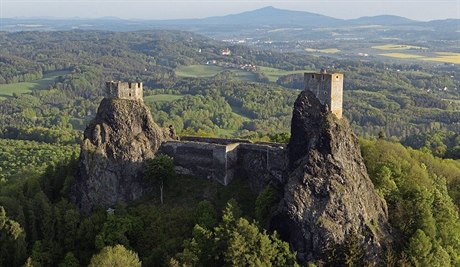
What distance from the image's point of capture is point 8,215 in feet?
183

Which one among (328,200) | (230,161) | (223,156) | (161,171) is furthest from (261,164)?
(328,200)

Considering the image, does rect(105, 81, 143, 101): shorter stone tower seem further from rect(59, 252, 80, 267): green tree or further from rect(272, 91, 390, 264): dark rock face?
rect(272, 91, 390, 264): dark rock face

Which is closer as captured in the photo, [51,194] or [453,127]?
[51,194]

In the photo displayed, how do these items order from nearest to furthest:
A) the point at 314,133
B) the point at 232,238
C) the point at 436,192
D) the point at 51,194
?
the point at 232,238
the point at 314,133
the point at 436,192
the point at 51,194

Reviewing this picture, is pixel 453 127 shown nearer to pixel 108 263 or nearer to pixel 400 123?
pixel 400 123

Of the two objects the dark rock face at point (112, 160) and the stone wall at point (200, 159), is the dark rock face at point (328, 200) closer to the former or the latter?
the stone wall at point (200, 159)

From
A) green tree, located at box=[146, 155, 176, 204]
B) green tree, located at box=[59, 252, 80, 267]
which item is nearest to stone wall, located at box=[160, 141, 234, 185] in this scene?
green tree, located at box=[146, 155, 176, 204]

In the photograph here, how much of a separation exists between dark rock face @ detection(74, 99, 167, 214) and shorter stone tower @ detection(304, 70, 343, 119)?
19009 mm

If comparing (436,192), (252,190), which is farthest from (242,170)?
(436,192)

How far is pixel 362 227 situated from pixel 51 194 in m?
33.5

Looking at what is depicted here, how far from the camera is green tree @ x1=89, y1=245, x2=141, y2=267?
150 feet

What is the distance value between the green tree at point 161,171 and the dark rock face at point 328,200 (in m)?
13.6

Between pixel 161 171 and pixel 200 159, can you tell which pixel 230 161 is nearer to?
pixel 200 159

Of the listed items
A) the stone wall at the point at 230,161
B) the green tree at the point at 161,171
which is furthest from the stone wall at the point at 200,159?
the green tree at the point at 161,171
